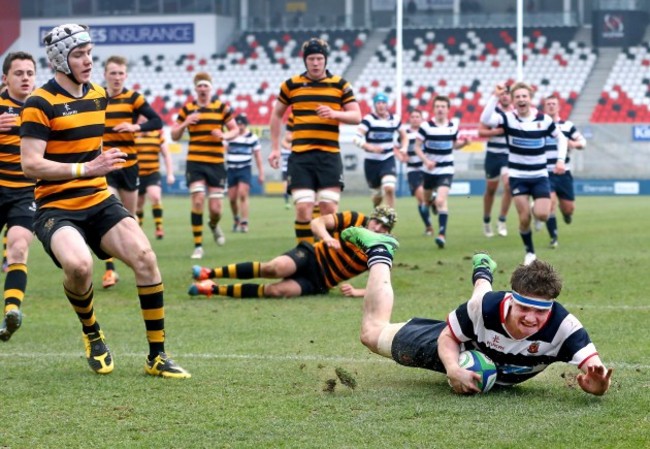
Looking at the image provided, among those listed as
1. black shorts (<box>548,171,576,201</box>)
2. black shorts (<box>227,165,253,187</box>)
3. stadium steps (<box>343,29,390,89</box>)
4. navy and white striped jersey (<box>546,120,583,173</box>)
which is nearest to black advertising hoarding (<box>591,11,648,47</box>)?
stadium steps (<box>343,29,390,89</box>)

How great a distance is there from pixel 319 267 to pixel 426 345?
461cm

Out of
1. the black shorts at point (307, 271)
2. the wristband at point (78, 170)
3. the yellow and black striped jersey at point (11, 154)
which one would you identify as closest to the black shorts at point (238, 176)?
the black shorts at point (307, 271)

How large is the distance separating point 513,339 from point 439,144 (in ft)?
41.7

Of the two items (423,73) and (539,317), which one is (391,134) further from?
(423,73)

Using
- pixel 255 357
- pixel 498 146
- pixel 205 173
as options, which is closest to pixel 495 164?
pixel 498 146

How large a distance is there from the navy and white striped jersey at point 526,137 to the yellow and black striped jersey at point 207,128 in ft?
12.4

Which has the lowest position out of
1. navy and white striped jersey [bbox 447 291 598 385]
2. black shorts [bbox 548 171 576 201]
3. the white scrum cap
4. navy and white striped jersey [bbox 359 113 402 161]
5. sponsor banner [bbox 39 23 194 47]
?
black shorts [bbox 548 171 576 201]

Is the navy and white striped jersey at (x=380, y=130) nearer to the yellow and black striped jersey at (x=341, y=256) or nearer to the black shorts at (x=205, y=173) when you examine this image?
the black shorts at (x=205, y=173)

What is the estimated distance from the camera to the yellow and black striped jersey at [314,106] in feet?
41.3

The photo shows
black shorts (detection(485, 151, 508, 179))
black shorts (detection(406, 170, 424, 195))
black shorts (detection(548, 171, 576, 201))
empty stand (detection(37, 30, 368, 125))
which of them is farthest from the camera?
empty stand (detection(37, 30, 368, 125))

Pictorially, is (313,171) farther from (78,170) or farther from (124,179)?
(78,170)

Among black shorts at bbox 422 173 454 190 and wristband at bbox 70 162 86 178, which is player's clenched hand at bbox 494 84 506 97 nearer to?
black shorts at bbox 422 173 454 190

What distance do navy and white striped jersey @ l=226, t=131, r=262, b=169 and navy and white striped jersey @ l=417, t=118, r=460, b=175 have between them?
174 inches

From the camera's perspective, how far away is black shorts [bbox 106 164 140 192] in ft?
44.2
